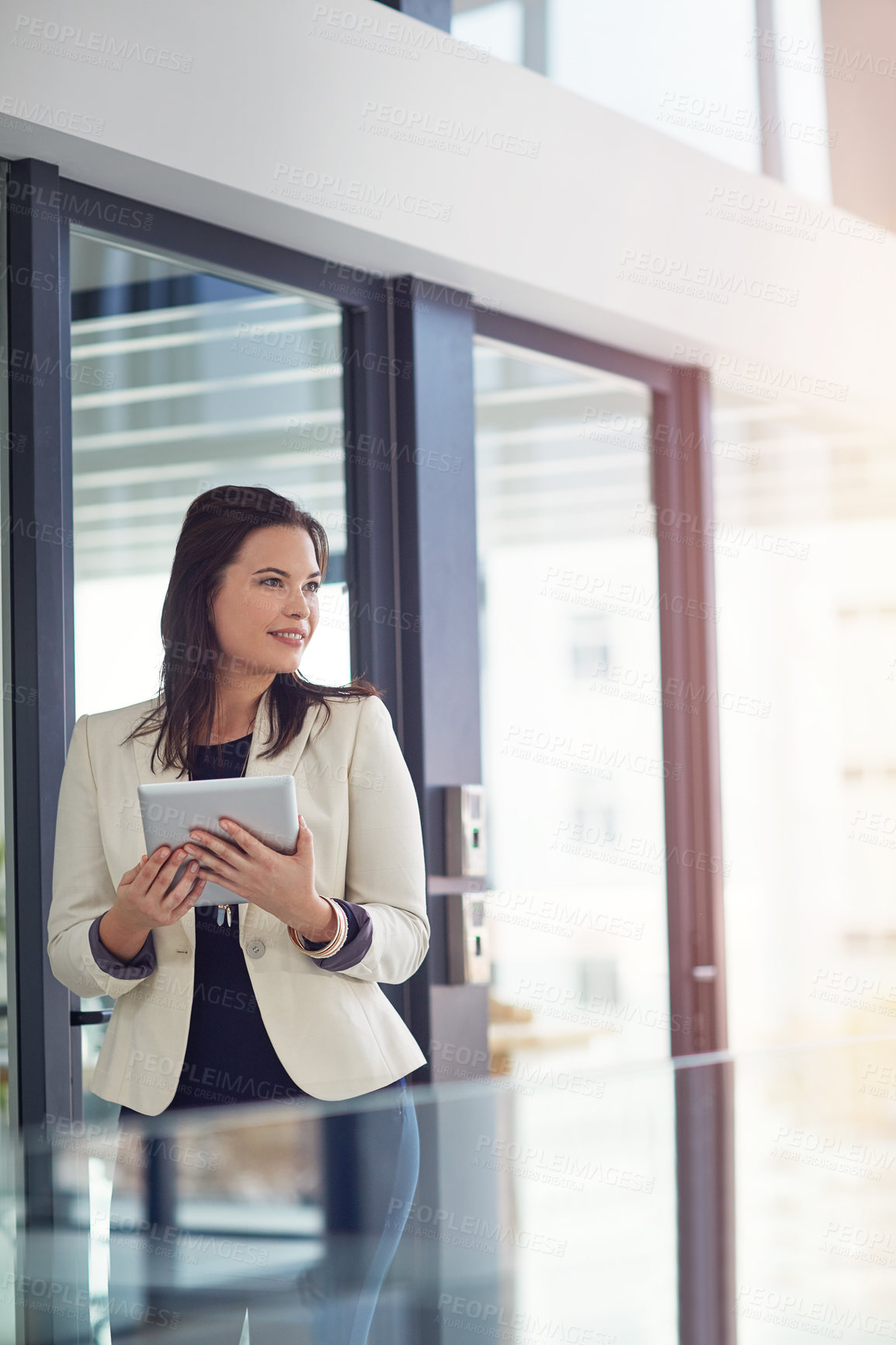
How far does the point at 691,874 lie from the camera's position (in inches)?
159

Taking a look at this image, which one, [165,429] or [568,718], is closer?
[165,429]

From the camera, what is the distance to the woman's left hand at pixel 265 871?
169 cm

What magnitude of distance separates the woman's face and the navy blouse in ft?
0.73

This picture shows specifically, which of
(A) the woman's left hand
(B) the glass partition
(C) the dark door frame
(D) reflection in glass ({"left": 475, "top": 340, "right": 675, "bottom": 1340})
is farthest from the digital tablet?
(D) reflection in glass ({"left": 475, "top": 340, "right": 675, "bottom": 1340})

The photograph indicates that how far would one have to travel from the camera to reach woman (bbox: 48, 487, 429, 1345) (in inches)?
68.4

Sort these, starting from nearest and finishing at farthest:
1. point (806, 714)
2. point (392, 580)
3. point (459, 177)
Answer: point (459, 177) → point (392, 580) → point (806, 714)

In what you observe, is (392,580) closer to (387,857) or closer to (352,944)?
(387,857)

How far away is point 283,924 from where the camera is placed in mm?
1810

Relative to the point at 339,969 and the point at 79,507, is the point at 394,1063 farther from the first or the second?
the point at 79,507

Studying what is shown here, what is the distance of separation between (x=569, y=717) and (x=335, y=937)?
82.1 inches

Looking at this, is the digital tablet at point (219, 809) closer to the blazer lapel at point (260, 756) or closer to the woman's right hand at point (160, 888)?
the woman's right hand at point (160, 888)

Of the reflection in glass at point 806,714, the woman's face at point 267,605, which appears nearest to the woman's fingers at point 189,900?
the woman's face at point 267,605

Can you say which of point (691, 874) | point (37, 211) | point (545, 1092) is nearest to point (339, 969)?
point (545, 1092)

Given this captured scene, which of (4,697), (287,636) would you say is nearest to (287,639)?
(287,636)
